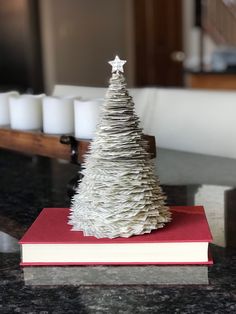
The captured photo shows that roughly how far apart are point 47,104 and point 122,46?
493 centimetres

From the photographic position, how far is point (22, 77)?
5004mm

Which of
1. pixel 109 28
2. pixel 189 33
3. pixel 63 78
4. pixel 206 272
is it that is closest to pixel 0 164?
pixel 206 272

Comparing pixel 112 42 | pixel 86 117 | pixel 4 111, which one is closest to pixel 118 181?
pixel 86 117

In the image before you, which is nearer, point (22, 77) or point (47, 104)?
point (47, 104)

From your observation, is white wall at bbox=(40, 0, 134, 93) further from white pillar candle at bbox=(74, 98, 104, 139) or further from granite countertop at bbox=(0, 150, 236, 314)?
granite countertop at bbox=(0, 150, 236, 314)

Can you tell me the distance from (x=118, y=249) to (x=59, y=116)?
53 centimetres

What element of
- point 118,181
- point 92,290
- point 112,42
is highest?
point 112,42

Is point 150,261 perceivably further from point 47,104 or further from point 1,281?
point 47,104

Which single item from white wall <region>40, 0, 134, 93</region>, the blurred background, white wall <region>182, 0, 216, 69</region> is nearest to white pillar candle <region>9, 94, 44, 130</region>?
the blurred background

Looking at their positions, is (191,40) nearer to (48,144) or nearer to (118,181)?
(48,144)

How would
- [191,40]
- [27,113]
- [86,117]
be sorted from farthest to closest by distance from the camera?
[191,40], [27,113], [86,117]

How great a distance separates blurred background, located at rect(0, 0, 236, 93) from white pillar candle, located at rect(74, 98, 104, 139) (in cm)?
316

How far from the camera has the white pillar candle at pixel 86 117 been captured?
117cm

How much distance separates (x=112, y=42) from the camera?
19.4 feet
